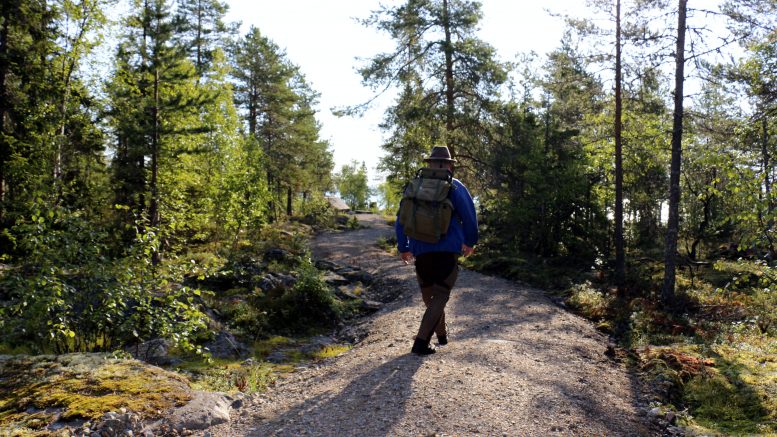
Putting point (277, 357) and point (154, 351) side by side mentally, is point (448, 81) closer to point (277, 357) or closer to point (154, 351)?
point (277, 357)

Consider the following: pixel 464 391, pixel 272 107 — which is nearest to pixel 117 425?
pixel 464 391

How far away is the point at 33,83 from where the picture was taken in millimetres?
15812

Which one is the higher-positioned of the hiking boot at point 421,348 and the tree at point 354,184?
the tree at point 354,184

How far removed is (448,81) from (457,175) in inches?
164

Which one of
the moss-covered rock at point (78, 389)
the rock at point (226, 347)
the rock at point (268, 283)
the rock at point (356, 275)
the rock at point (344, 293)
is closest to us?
the moss-covered rock at point (78, 389)

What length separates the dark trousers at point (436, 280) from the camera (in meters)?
5.69

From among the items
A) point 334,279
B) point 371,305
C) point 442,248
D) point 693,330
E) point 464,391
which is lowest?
point 693,330

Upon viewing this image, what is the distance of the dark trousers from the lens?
569 cm

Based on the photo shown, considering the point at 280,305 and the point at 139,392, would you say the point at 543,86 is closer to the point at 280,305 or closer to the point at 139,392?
the point at 280,305

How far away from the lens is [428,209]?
5.55 m

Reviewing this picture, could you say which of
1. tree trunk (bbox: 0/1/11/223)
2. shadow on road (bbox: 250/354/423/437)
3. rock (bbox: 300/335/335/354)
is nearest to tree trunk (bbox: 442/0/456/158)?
rock (bbox: 300/335/335/354)

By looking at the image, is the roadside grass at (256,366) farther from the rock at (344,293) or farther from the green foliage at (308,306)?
the rock at (344,293)

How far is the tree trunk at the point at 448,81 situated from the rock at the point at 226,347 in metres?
13.6

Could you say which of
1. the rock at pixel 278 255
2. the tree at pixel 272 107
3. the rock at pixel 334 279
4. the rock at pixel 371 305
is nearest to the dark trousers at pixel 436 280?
the rock at pixel 371 305
